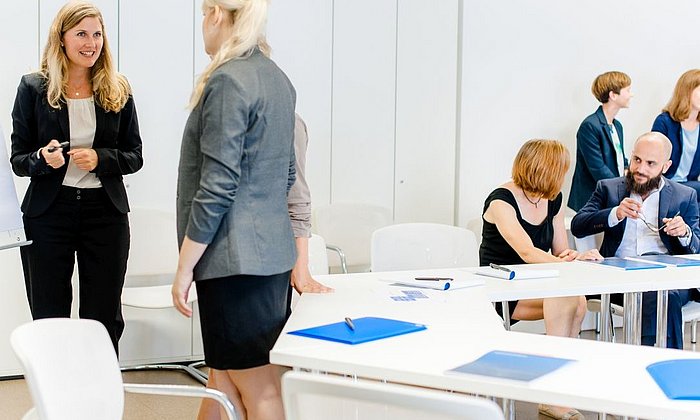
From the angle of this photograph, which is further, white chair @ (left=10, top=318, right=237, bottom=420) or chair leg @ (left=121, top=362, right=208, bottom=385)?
chair leg @ (left=121, top=362, right=208, bottom=385)

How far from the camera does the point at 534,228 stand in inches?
179

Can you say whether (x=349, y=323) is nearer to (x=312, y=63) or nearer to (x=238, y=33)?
(x=238, y=33)

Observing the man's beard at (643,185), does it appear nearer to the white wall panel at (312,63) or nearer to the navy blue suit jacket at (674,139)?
the navy blue suit jacket at (674,139)

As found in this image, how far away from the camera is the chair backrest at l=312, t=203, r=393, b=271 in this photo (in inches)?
220

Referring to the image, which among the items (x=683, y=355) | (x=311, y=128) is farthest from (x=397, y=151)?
(x=683, y=355)

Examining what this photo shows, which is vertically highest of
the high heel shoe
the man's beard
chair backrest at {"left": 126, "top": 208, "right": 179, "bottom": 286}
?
the man's beard

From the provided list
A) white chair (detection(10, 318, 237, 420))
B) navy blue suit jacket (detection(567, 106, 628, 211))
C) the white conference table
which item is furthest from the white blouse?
navy blue suit jacket (detection(567, 106, 628, 211))

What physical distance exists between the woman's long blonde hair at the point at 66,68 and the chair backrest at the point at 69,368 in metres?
1.87

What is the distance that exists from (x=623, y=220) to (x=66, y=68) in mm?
2819

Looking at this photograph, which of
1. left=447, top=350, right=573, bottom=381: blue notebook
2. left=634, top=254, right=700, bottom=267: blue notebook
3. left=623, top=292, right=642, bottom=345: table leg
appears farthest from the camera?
left=634, top=254, right=700, bottom=267: blue notebook

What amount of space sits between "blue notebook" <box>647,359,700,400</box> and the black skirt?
1.04 m

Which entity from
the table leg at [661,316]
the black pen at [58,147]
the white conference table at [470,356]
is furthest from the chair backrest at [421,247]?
the black pen at [58,147]

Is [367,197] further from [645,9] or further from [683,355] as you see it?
[683,355]

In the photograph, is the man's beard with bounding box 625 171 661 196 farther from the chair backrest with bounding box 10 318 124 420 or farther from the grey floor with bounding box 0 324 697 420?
the chair backrest with bounding box 10 318 124 420
